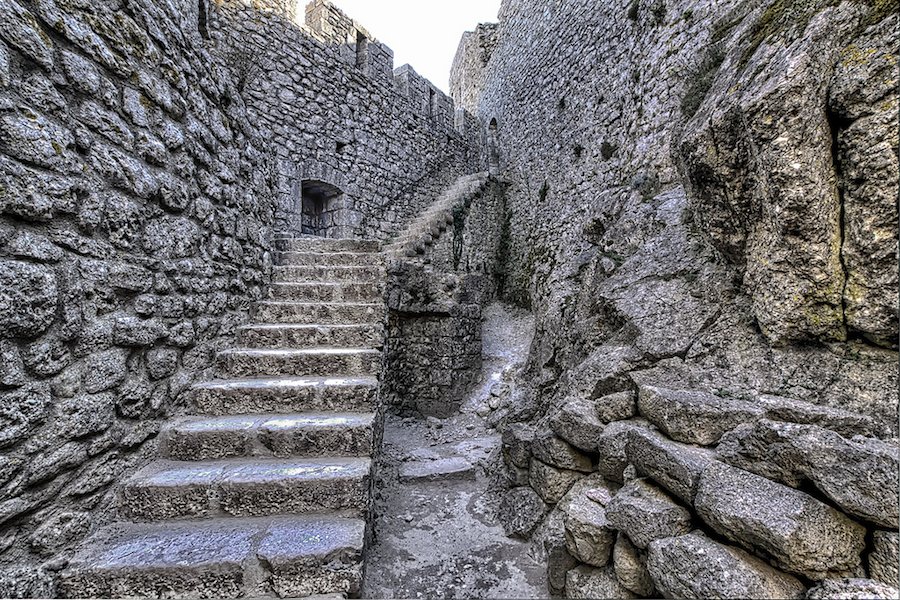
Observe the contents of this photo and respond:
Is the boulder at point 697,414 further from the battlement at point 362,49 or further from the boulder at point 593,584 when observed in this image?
the battlement at point 362,49

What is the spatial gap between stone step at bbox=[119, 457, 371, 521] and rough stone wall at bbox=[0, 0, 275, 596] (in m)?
0.14

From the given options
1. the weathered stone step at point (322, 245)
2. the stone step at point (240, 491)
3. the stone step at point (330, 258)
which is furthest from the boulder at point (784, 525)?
the weathered stone step at point (322, 245)

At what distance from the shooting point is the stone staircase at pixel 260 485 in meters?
1.59

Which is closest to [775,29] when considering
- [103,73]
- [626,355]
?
[626,355]

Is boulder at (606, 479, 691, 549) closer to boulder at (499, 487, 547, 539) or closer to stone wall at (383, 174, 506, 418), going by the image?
boulder at (499, 487, 547, 539)

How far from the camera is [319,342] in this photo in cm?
314

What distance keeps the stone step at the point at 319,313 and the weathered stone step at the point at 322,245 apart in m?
1.18

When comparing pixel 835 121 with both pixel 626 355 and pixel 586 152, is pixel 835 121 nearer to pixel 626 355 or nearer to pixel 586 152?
pixel 626 355

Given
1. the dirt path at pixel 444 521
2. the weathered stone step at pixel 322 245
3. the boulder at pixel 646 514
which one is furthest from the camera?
the weathered stone step at pixel 322 245

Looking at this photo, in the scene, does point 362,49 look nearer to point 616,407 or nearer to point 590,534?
point 616,407

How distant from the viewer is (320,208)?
25.1 ft

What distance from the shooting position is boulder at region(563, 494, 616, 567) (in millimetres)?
1848

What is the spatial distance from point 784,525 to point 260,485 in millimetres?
2174

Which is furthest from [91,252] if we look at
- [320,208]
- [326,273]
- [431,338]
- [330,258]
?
[320,208]
